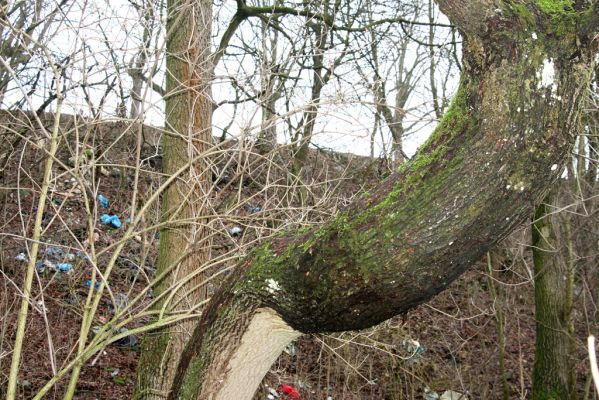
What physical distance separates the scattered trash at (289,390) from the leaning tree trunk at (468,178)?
5002 millimetres

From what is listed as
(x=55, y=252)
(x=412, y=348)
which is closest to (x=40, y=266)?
(x=55, y=252)

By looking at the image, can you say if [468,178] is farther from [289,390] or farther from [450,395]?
[450,395]

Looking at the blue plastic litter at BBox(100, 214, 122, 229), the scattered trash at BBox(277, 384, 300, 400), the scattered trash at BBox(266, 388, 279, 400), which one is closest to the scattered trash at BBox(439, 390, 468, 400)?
the scattered trash at BBox(277, 384, 300, 400)

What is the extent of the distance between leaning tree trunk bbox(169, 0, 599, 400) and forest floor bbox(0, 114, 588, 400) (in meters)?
2.99

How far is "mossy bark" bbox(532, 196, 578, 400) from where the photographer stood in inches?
323

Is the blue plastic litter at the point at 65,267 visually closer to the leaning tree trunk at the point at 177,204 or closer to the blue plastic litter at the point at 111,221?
the blue plastic litter at the point at 111,221

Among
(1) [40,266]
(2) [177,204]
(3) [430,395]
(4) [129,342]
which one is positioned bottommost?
(3) [430,395]

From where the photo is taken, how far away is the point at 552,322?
8250 millimetres

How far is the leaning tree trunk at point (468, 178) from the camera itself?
238cm

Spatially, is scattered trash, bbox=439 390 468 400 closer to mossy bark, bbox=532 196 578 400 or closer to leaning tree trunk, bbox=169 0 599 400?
mossy bark, bbox=532 196 578 400

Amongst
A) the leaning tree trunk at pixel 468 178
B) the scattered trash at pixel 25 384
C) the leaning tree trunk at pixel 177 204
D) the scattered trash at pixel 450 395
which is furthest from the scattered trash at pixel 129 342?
the leaning tree trunk at pixel 468 178

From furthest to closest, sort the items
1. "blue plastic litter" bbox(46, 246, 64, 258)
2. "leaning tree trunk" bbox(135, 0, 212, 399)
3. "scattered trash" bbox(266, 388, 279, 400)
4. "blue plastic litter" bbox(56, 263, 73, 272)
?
"blue plastic litter" bbox(46, 246, 64, 258)
"blue plastic litter" bbox(56, 263, 73, 272)
"scattered trash" bbox(266, 388, 279, 400)
"leaning tree trunk" bbox(135, 0, 212, 399)

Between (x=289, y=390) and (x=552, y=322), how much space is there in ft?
10.7

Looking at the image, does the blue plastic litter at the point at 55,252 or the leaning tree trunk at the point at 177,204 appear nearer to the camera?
the leaning tree trunk at the point at 177,204
